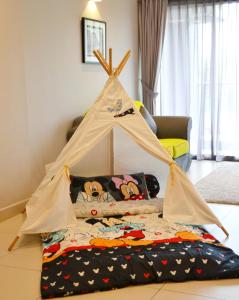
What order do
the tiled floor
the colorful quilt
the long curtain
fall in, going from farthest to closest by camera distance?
the long curtain < the colorful quilt < the tiled floor

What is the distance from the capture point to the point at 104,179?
408cm

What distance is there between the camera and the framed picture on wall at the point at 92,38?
5.25 meters

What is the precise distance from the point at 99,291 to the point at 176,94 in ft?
14.8

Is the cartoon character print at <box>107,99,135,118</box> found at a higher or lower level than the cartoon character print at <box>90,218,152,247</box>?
higher

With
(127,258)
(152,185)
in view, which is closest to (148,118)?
(152,185)

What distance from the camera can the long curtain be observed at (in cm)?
646

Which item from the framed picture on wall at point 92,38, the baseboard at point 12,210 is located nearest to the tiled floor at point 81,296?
the baseboard at point 12,210

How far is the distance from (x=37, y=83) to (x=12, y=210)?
1.28m

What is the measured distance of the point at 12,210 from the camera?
13.6ft

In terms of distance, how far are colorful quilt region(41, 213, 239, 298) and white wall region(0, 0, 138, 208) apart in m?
1.17

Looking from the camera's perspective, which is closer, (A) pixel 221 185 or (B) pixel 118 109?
(B) pixel 118 109

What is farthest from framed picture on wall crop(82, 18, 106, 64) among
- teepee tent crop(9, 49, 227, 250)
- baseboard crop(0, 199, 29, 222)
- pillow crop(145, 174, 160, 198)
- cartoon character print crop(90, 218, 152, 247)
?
cartoon character print crop(90, 218, 152, 247)

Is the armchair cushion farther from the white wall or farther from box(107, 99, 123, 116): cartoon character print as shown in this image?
box(107, 99, 123, 116): cartoon character print

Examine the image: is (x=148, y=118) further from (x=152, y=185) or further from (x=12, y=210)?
(x=12, y=210)
